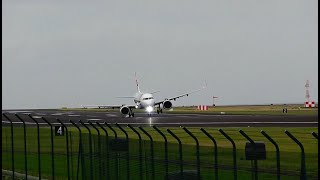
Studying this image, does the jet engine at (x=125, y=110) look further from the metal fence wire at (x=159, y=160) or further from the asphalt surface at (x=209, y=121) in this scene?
the metal fence wire at (x=159, y=160)

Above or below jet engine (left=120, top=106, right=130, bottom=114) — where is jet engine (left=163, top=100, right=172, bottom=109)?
above

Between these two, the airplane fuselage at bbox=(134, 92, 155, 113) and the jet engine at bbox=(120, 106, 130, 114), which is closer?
the jet engine at bbox=(120, 106, 130, 114)

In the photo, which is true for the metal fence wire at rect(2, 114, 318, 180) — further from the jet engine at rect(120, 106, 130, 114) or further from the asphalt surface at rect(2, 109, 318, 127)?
the jet engine at rect(120, 106, 130, 114)

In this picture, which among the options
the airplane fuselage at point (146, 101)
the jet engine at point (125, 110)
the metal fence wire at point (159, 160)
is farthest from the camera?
the airplane fuselage at point (146, 101)

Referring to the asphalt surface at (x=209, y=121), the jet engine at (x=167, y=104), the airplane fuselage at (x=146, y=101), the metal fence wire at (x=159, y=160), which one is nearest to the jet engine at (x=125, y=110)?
the asphalt surface at (x=209, y=121)

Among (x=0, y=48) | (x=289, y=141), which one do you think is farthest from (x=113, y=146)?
(x=289, y=141)

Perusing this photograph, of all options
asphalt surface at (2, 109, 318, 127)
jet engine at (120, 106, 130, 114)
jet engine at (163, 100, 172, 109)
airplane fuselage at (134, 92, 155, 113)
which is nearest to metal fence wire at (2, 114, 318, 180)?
asphalt surface at (2, 109, 318, 127)

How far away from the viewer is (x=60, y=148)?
Answer: 30.2 metres

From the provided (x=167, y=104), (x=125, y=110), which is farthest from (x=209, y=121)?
(x=167, y=104)

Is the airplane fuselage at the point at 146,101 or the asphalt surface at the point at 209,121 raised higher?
the airplane fuselage at the point at 146,101

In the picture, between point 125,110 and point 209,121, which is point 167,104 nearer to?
point 125,110

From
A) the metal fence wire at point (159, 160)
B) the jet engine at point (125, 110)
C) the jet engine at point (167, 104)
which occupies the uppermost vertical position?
the jet engine at point (167, 104)

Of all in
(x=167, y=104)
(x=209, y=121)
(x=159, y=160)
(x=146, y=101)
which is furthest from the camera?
(x=146, y=101)

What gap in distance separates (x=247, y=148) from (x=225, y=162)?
693 centimetres
